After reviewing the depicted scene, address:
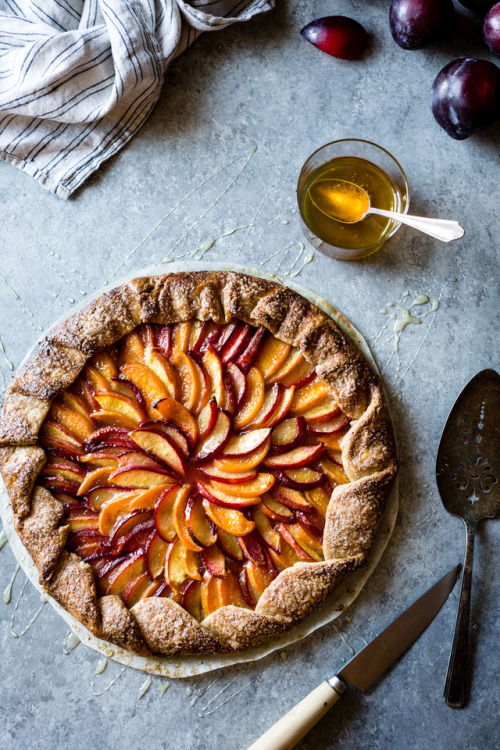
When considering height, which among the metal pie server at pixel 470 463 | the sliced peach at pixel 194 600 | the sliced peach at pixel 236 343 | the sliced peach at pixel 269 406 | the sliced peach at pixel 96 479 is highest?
the sliced peach at pixel 236 343

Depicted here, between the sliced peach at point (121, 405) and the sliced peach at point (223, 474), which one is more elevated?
the sliced peach at point (121, 405)

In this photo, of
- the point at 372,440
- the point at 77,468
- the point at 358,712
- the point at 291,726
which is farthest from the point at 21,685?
the point at 372,440

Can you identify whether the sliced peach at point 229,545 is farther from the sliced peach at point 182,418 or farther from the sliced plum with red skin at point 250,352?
the sliced plum with red skin at point 250,352

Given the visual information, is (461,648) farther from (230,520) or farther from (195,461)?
(195,461)

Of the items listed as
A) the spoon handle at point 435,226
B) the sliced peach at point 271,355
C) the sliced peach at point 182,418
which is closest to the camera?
the spoon handle at point 435,226

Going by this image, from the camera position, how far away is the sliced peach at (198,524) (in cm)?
252

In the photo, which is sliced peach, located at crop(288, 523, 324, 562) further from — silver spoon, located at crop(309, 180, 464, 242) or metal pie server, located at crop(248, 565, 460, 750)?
silver spoon, located at crop(309, 180, 464, 242)

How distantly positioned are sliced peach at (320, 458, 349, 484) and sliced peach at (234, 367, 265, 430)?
36 centimetres

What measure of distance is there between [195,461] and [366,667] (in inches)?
44.7

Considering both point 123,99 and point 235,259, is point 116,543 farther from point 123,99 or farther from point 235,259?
point 123,99

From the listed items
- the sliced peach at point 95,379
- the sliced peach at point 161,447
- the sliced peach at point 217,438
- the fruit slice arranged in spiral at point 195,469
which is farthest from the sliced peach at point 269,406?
the sliced peach at point 95,379

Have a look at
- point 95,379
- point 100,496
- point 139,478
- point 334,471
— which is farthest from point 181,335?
point 334,471

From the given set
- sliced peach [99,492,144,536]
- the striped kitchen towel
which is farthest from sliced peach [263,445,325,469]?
the striped kitchen towel

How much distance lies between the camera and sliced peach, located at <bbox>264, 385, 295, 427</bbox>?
8.50 feet
